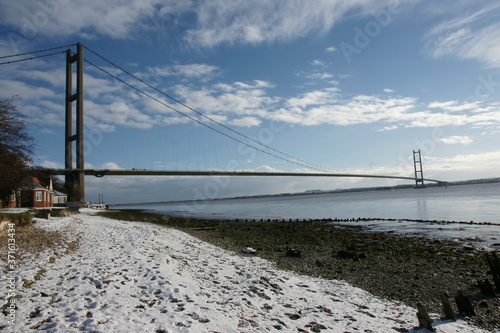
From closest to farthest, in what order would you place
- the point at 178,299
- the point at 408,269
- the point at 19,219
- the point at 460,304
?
the point at 178,299
the point at 460,304
the point at 408,269
the point at 19,219

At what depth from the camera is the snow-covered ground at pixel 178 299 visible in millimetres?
4754

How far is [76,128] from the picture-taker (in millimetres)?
36875

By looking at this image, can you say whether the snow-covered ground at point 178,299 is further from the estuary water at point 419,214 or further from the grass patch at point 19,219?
the estuary water at point 419,214

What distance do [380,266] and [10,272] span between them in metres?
10.8

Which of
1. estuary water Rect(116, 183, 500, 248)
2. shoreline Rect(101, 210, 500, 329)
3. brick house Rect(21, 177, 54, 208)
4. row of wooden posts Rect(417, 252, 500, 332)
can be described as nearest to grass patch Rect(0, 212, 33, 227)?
shoreline Rect(101, 210, 500, 329)

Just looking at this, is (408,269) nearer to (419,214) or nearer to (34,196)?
(419,214)

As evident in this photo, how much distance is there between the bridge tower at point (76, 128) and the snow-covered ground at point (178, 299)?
29448 millimetres

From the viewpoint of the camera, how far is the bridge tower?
34.5 m

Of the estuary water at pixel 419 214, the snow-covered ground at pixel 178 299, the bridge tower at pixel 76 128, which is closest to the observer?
the snow-covered ground at pixel 178 299

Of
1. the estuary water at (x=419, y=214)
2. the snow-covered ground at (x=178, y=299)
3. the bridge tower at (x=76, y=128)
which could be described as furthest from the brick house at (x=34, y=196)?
the snow-covered ground at (x=178, y=299)

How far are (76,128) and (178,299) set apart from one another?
37426 mm

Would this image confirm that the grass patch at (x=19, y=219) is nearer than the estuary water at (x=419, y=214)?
Yes

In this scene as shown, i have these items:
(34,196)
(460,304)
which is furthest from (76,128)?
(460,304)

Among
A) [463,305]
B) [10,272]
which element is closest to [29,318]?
[10,272]
